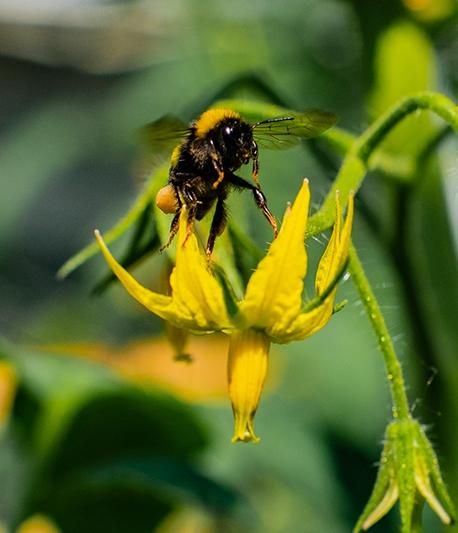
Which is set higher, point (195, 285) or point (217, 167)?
point (217, 167)

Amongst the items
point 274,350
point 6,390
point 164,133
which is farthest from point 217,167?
point 274,350

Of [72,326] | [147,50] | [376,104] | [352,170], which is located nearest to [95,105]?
[147,50]

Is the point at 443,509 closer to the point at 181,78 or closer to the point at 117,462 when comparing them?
the point at 117,462

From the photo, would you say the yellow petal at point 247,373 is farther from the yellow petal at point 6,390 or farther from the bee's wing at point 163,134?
the yellow petal at point 6,390

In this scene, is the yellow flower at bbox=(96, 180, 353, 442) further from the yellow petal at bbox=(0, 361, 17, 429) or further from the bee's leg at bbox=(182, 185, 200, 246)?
the yellow petal at bbox=(0, 361, 17, 429)

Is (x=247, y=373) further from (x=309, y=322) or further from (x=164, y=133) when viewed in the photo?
(x=164, y=133)

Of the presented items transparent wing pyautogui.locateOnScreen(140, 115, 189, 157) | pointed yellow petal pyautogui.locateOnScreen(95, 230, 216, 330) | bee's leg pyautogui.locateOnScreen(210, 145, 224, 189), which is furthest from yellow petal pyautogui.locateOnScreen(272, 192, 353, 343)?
transparent wing pyautogui.locateOnScreen(140, 115, 189, 157)
